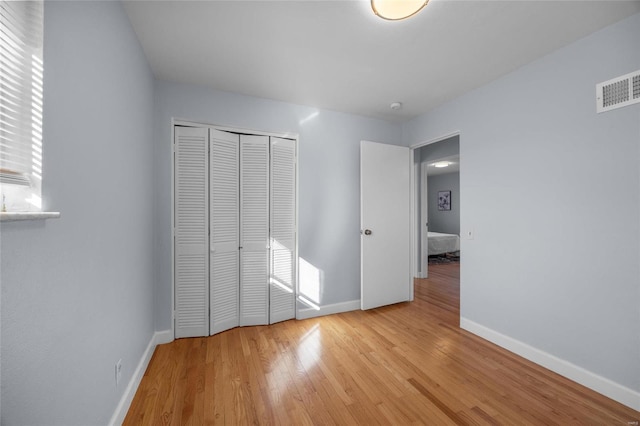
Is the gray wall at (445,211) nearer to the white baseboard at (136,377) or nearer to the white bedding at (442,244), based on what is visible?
the white bedding at (442,244)

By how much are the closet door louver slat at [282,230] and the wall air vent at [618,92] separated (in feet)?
8.34

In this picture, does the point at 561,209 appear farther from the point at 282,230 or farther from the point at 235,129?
the point at 235,129

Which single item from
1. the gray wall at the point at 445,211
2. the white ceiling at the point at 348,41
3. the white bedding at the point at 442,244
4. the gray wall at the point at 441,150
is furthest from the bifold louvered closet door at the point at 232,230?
the gray wall at the point at 445,211

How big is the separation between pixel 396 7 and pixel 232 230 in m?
2.28

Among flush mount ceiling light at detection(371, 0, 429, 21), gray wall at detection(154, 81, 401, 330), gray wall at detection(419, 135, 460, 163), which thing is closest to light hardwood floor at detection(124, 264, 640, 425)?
gray wall at detection(154, 81, 401, 330)

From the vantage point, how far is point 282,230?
2.82 meters

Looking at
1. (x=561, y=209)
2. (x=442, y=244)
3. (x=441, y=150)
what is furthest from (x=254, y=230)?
(x=442, y=244)

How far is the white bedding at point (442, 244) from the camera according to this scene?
589cm

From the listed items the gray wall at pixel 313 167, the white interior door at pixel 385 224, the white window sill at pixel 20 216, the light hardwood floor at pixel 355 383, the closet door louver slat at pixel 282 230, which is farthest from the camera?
the white interior door at pixel 385 224

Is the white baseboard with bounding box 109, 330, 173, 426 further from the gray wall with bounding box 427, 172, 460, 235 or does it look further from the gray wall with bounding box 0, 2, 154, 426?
the gray wall with bounding box 427, 172, 460, 235

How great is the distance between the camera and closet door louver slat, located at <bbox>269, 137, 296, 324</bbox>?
2768 mm

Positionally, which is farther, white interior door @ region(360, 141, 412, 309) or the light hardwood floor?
white interior door @ region(360, 141, 412, 309)

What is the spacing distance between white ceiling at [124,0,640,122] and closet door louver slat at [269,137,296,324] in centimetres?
67

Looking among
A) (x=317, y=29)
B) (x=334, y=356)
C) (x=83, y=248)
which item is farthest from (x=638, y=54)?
(x=83, y=248)
